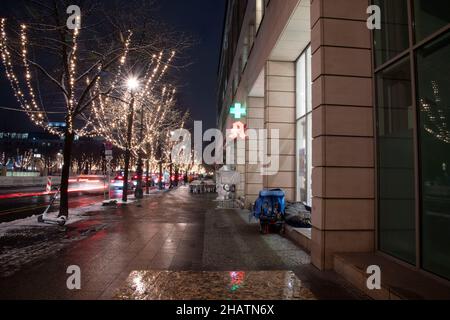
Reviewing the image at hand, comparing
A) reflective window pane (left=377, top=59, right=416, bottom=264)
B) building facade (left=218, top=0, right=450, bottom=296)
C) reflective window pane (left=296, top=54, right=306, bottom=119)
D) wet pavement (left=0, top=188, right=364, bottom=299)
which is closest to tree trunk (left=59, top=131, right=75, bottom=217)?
wet pavement (left=0, top=188, right=364, bottom=299)

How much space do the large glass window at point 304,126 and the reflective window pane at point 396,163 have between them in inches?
209

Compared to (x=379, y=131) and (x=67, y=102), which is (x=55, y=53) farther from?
(x=379, y=131)

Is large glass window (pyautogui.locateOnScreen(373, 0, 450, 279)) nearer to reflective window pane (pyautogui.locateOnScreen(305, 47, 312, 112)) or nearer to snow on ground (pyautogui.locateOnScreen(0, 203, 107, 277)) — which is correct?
reflective window pane (pyautogui.locateOnScreen(305, 47, 312, 112))

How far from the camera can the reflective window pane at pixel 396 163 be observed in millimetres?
5797

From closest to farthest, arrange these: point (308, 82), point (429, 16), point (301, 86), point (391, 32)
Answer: point (429, 16) → point (391, 32) → point (308, 82) → point (301, 86)

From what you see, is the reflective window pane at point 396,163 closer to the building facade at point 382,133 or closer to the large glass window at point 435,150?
the building facade at point 382,133

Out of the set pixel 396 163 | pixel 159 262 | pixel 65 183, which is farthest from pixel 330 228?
pixel 65 183

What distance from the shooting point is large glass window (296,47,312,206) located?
12219mm

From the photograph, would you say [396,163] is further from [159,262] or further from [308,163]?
[308,163]

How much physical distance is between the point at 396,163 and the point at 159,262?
4.93m

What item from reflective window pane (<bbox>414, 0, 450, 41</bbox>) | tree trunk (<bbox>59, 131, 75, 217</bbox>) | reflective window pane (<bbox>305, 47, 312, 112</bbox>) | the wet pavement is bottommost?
the wet pavement

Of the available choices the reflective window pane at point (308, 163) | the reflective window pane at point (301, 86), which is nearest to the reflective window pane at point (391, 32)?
the reflective window pane at point (308, 163)

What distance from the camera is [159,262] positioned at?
7.00m

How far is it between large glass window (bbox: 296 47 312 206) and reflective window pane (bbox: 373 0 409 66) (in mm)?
5116
